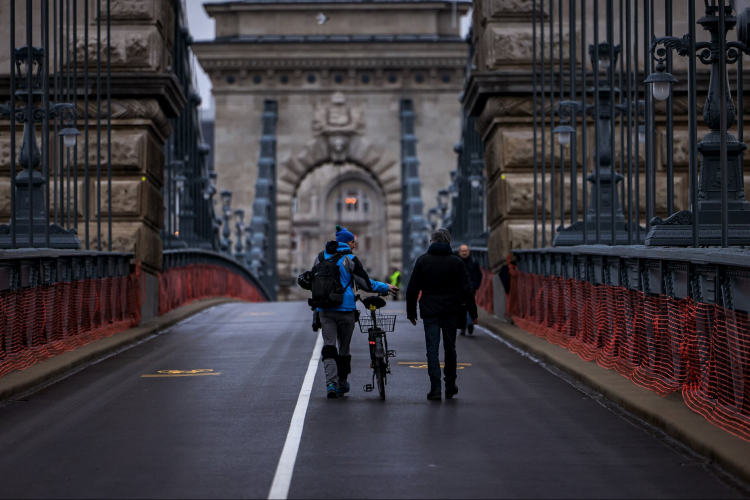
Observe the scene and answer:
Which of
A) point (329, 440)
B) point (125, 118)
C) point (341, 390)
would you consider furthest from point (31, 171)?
point (329, 440)

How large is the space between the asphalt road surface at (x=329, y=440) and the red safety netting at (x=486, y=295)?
38.9 feet

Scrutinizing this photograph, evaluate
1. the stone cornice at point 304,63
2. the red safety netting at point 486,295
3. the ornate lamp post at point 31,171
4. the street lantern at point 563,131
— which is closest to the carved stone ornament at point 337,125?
the stone cornice at point 304,63

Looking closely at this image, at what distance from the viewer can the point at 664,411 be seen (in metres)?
11.1

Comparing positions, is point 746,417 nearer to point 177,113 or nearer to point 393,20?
point 177,113

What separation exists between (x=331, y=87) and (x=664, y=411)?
164 feet

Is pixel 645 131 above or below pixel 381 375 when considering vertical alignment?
above

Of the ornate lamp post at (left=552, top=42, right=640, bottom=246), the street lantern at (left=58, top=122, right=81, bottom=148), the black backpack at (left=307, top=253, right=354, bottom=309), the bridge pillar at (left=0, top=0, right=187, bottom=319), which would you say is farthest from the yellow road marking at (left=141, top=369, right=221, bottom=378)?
the bridge pillar at (left=0, top=0, right=187, bottom=319)

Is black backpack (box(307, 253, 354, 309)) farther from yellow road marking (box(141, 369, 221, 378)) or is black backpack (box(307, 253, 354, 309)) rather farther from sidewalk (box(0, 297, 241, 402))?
sidewalk (box(0, 297, 241, 402))

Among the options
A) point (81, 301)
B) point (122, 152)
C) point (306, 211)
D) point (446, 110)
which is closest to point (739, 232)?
point (81, 301)

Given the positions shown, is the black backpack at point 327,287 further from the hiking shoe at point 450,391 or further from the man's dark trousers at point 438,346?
the hiking shoe at point 450,391

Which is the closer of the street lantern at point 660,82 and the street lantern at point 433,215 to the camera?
the street lantern at point 660,82

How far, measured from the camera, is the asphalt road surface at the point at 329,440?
27.8ft

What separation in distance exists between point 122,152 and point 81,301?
5923mm

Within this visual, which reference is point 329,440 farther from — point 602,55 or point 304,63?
point 304,63
